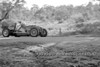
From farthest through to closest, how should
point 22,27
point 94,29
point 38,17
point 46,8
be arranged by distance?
point 46,8, point 38,17, point 94,29, point 22,27

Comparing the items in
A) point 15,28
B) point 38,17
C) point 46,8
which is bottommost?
point 15,28

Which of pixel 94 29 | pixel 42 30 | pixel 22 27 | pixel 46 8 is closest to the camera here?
pixel 22 27

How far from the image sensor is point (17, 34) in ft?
42.3

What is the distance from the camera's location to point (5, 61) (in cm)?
327

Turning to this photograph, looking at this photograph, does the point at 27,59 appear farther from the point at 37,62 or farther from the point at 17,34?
the point at 17,34

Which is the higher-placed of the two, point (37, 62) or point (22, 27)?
point (22, 27)

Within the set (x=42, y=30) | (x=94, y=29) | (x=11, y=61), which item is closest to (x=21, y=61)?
(x=11, y=61)

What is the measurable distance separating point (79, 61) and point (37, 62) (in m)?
0.75

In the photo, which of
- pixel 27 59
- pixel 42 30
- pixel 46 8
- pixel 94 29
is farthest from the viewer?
pixel 46 8

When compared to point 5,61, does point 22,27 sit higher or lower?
higher

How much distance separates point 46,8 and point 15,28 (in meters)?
62.6

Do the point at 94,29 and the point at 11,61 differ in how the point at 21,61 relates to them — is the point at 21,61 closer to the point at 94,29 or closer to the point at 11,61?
the point at 11,61

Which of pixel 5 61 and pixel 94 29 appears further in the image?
pixel 94 29

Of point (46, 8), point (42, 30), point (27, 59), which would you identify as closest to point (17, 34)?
point (42, 30)
